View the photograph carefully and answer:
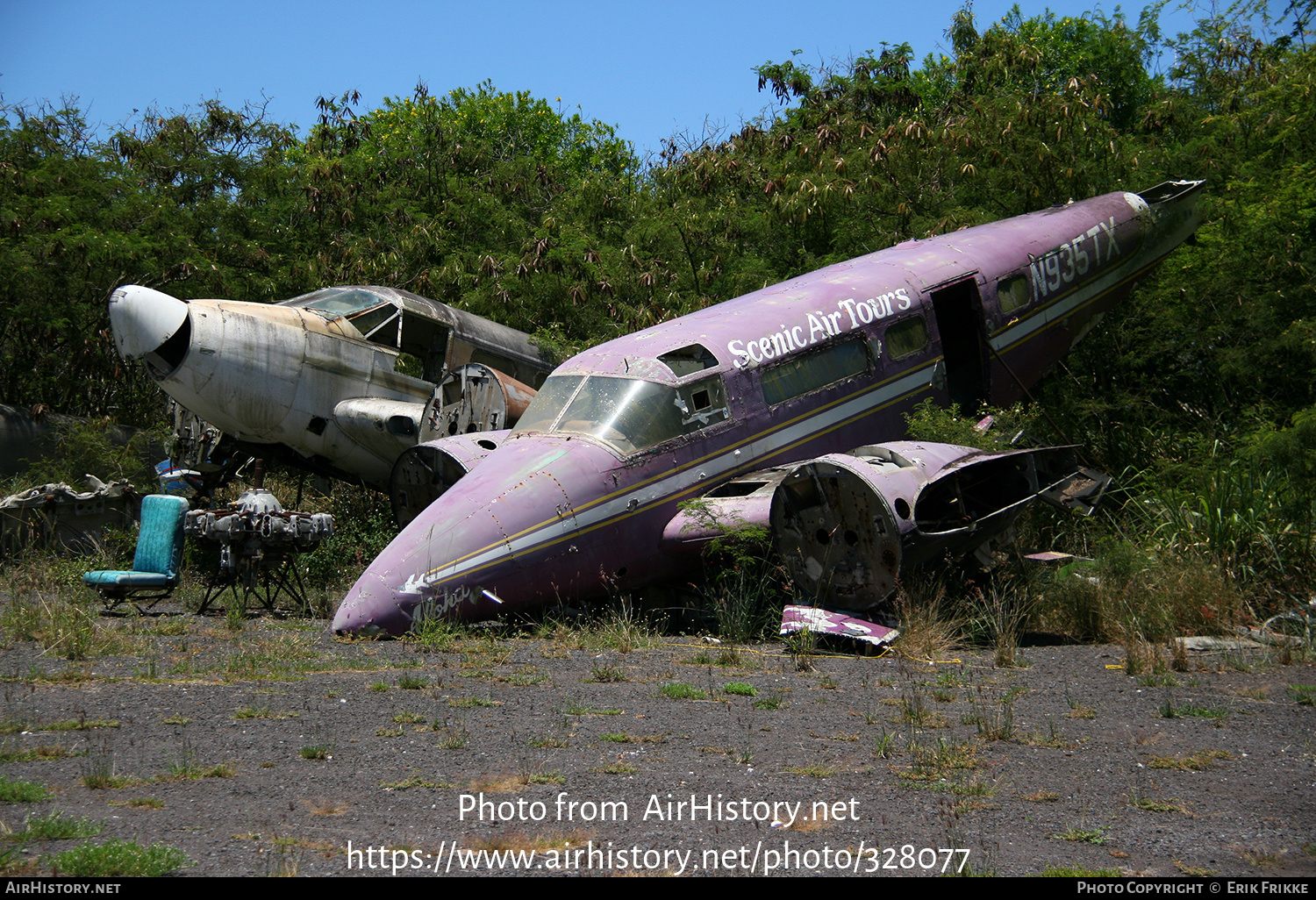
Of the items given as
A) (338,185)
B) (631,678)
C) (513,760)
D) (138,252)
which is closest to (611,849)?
(513,760)

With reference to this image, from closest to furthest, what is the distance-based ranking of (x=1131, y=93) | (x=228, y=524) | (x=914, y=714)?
(x=914, y=714), (x=228, y=524), (x=1131, y=93)

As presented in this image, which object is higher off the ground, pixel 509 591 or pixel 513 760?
pixel 509 591

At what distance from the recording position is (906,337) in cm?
1315

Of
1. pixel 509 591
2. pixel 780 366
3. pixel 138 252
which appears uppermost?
pixel 138 252

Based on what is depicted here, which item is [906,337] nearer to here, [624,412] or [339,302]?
[624,412]

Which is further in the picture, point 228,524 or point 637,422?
point 228,524

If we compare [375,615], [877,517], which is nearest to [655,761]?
[877,517]

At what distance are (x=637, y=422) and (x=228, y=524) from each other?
15.4 ft

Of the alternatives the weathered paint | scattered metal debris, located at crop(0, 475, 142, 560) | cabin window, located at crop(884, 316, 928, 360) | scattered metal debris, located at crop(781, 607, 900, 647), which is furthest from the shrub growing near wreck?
scattered metal debris, located at crop(0, 475, 142, 560)

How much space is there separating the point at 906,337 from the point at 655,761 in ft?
26.9

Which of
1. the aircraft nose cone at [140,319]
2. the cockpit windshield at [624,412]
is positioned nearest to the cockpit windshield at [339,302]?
the aircraft nose cone at [140,319]

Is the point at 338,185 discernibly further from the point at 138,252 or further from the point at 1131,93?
the point at 1131,93

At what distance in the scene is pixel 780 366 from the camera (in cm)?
1203

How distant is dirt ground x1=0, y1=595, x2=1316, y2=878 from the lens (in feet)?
15.4
